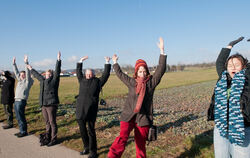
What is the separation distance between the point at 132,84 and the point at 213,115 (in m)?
1.60

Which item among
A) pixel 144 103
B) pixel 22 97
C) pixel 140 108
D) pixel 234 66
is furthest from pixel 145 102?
pixel 22 97

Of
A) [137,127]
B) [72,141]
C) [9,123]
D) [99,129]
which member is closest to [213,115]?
[137,127]

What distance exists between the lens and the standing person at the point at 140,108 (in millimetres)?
3838

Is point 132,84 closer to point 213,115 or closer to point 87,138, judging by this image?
point 213,115

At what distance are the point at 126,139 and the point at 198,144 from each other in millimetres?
2397

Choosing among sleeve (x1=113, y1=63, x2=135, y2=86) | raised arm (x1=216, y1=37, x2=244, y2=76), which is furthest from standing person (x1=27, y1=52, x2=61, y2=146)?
raised arm (x1=216, y1=37, x2=244, y2=76)

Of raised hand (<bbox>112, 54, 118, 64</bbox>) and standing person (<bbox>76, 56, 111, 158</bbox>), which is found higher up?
raised hand (<bbox>112, 54, 118, 64</bbox>)

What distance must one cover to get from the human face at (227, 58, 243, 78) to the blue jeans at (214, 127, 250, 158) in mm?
868

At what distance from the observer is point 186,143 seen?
539 centimetres

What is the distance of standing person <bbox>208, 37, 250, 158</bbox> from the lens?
273 cm

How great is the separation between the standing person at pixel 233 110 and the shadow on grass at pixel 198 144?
190 centimetres

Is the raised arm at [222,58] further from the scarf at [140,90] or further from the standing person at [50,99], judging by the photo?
the standing person at [50,99]

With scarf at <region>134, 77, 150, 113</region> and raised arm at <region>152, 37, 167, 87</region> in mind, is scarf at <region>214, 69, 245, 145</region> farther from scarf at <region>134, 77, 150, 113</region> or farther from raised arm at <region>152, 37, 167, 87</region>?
scarf at <region>134, 77, 150, 113</region>

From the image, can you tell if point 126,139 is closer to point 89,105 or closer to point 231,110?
point 89,105
